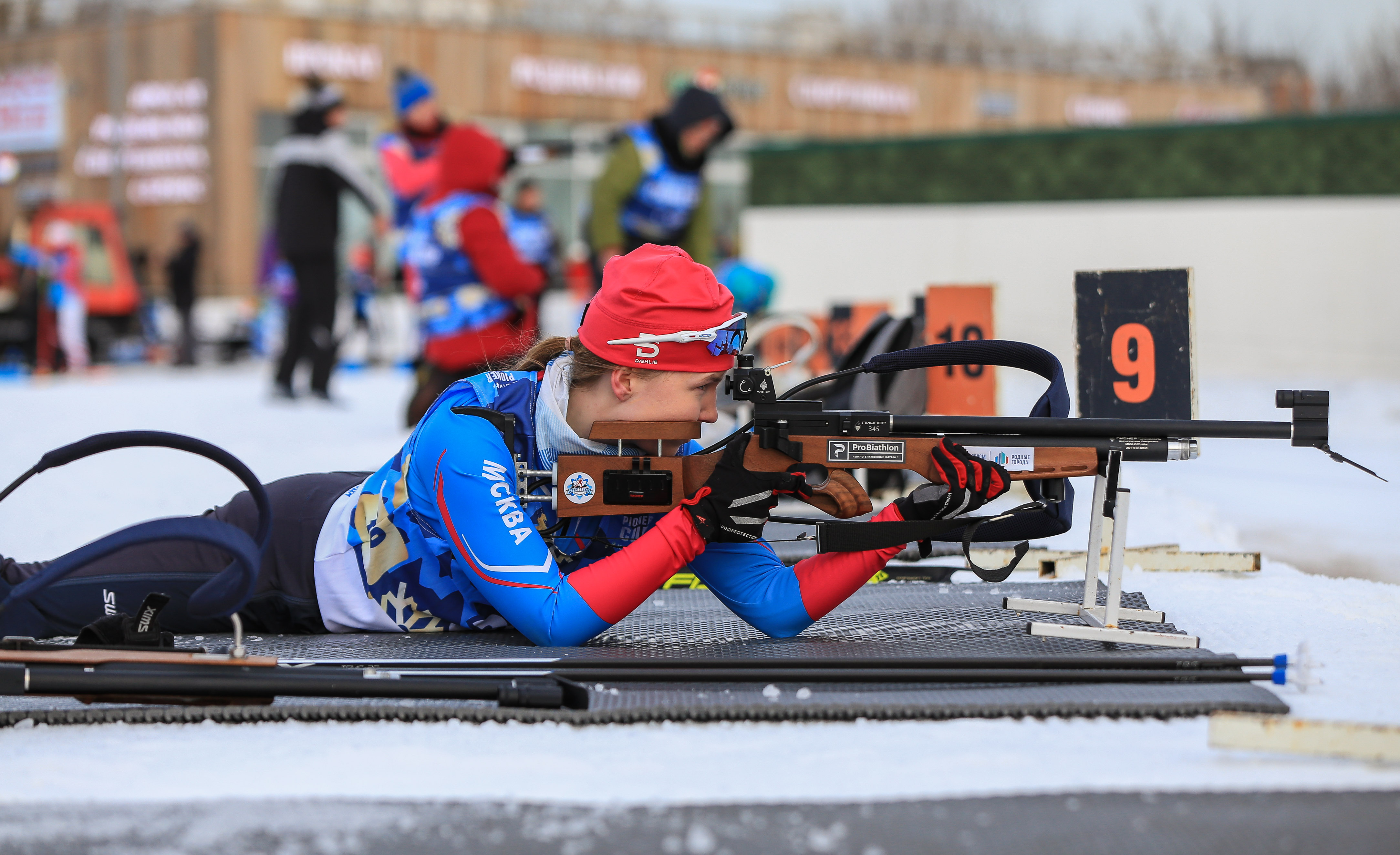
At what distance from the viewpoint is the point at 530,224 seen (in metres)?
11.2

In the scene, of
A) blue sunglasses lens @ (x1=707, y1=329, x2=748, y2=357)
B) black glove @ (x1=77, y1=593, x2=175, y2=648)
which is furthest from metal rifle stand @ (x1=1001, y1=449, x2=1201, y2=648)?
black glove @ (x1=77, y1=593, x2=175, y2=648)

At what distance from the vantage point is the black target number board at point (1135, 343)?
10.1 ft

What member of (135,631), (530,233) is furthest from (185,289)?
(135,631)

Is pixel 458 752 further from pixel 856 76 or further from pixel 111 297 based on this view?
pixel 856 76

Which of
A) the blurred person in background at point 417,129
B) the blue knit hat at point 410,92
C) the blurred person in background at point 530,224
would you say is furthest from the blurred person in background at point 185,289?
the blue knit hat at point 410,92

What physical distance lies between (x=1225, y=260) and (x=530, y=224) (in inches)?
251

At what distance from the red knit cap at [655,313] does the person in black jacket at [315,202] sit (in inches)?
224

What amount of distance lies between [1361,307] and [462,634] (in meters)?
10.9

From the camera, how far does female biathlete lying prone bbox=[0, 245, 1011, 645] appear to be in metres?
2.25

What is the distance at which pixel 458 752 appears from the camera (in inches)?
75.5

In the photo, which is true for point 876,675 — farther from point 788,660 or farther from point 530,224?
point 530,224

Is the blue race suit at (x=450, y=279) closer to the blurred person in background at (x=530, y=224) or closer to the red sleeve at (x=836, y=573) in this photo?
the red sleeve at (x=836, y=573)

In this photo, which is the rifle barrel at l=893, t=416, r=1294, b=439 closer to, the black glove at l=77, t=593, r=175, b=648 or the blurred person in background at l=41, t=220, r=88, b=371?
the black glove at l=77, t=593, r=175, b=648

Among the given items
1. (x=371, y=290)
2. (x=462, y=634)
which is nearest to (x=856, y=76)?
(x=371, y=290)
